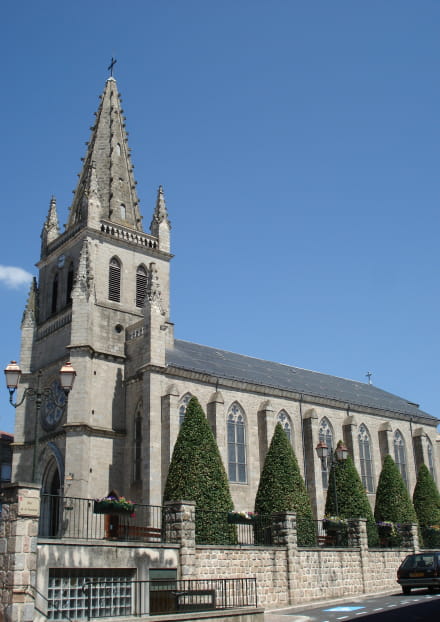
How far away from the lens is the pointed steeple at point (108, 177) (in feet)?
138

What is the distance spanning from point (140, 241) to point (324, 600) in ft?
83.6

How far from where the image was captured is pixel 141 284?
42781 mm

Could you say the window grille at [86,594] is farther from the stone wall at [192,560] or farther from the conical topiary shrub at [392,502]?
the conical topiary shrub at [392,502]

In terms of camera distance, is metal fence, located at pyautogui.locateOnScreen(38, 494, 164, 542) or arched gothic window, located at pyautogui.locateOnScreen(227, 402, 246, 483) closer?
metal fence, located at pyautogui.locateOnScreen(38, 494, 164, 542)

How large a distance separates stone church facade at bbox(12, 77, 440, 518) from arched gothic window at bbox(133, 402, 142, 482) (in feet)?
0.21

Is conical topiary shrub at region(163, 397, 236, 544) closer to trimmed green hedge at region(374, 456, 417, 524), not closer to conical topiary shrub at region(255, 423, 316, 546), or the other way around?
conical topiary shrub at region(255, 423, 316, 546)

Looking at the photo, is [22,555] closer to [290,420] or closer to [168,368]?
[168,368]

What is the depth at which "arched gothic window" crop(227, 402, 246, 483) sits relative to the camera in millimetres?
38875

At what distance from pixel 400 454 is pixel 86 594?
37.5 meters

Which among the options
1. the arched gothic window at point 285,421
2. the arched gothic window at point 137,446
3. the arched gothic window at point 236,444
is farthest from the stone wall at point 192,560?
the arched gothic window at point 285,421

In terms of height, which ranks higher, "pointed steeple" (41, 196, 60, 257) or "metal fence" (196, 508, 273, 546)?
"pointed steeple" (41, 196, 60, 257)

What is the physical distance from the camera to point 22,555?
1598cm

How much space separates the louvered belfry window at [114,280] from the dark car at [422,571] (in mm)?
23002

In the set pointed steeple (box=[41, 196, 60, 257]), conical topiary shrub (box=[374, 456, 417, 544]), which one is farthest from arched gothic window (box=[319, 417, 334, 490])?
pointed steeple (box=[41, 196, 60, 257])
